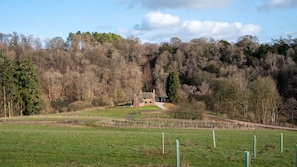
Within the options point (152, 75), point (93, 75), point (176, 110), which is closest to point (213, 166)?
point (176, 110)

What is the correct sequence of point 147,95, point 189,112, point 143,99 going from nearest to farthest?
point 189,112, point 143,99, point 147,95

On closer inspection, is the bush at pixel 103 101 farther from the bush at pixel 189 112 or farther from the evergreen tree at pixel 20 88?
the bush at pixel 189 112

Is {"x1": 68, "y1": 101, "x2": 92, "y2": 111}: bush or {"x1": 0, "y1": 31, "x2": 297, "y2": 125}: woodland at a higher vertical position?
{"x1": 0, "y1": 31, "x2": 297, "y2": 125}: woodland

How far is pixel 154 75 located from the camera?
115 m

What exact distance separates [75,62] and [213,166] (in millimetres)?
90855

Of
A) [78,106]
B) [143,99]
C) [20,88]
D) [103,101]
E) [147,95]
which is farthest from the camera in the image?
[147,95]

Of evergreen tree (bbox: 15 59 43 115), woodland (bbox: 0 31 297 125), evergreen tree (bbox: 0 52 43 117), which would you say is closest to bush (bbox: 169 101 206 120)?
woodland (bbox: 0 31 297 125)

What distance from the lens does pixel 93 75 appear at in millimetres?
94125

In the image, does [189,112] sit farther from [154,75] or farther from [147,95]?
[154,75]

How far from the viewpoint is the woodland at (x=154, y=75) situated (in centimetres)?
5956

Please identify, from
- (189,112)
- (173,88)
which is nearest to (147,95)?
(173,88)

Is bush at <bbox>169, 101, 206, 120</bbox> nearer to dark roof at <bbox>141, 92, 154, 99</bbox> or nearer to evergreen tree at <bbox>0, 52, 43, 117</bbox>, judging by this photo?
evergreen tree at <bbox>0, 52, 43, 117</bbox>

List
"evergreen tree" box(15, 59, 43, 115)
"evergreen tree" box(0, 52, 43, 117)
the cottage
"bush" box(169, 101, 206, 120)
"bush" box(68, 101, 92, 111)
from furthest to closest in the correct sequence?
the cottage < "bush" box(68, 101, 92, 111) < "evergreen tree" box(15, 59, 43, 115) < "evergreen tree" box(0, 52, 43, 117) < "bush" box(169, 101, 206, 120)

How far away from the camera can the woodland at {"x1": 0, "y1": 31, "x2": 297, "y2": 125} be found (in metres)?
59.6
